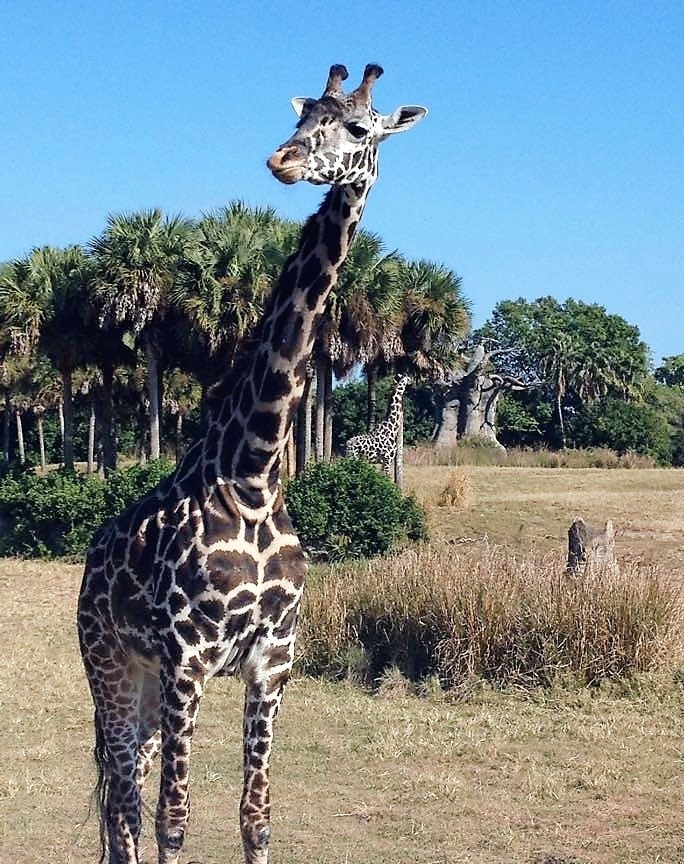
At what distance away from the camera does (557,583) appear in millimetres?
11312

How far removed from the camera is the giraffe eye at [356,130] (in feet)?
17.1

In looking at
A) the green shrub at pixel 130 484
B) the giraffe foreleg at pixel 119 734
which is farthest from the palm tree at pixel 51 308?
the giraffe foreleg at pixel 119 734

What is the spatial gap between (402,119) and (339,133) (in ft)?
1.36

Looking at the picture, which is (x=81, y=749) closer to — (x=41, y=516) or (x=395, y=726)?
(x=395, y=726)

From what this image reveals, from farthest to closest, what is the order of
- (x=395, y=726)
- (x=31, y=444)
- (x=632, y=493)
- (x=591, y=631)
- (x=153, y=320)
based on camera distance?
(x=31, y=444), (x=632, y=493), (x=153, y=320), (x=591, y=631), (x=395, y=726)

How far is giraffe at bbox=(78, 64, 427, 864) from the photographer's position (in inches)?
213

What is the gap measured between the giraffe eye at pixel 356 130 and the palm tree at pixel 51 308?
64.1ft

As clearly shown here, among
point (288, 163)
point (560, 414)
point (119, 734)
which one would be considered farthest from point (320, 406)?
point (560, 414)

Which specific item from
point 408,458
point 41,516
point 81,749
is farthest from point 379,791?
point 408,458

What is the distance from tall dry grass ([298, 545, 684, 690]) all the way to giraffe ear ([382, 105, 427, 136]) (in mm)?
6599

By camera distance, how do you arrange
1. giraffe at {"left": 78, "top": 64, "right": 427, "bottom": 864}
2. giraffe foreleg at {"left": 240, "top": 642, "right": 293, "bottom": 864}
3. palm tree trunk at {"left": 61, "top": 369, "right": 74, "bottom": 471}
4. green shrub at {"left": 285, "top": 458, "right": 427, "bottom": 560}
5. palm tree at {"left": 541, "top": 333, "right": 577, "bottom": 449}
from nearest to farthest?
giraffe at {"left": 78, "top": 64, "right": 427, "bottom": 864} < giraffe foreleg at {"left": 240, "top": 642, "right": 293, "bottom": 864} < green shrub at {"left": 285, "top": 458, "right": 427, "bottom": 560} < palm tree trunk at {"left": 61, "top": 369, "right": 74, "bottom": 471} < palm tree at {"left": 541, "top": 333, "right": 577, "bottom": 449}

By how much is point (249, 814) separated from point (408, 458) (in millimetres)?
33794

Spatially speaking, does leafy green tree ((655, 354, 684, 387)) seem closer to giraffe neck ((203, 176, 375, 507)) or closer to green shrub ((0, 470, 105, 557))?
green shrub ((0, 470, 105, 557))

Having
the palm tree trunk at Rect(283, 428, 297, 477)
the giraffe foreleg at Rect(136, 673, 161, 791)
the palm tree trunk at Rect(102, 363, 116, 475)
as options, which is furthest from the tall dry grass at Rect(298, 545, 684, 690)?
the palm tree trunk at Rect(102, 363, 116, 475)
